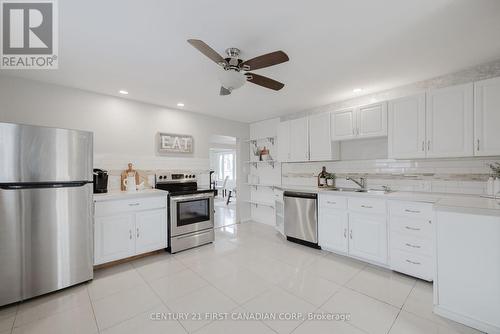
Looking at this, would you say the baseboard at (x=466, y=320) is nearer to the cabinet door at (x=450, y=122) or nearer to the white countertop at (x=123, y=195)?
the cabinet door at (x=450, y=122)

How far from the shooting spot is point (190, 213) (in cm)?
334

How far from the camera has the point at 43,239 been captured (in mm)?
2025

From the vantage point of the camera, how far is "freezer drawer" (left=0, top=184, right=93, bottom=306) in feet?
6.15

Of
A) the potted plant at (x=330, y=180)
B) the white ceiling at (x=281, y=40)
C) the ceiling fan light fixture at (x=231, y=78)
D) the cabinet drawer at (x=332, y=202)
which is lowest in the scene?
the cabinet drawer at (x=332, y=202)

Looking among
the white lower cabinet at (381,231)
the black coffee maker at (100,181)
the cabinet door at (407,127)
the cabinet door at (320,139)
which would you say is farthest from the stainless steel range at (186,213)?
the cabinet door at (407,127)

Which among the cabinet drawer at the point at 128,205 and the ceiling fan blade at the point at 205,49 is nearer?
the ceiling fan blade at the point at 205,49

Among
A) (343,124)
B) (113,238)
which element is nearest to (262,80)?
(343,124)

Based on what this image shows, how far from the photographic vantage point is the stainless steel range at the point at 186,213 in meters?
3.13

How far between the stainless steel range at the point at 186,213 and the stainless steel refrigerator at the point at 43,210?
104 cm

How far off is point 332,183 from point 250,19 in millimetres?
2850

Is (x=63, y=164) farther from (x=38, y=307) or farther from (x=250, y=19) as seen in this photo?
(x=250, y=19)

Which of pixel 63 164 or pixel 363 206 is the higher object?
pixel 63 164

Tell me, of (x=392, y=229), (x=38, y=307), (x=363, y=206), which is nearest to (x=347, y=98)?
(x=363, y=206)
